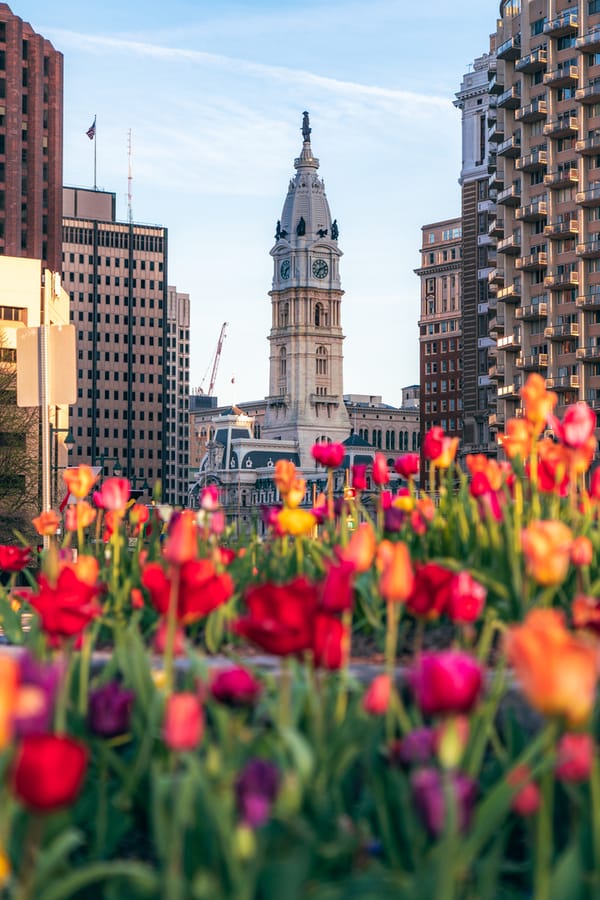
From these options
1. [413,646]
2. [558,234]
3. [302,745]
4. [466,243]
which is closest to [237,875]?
[302,745]

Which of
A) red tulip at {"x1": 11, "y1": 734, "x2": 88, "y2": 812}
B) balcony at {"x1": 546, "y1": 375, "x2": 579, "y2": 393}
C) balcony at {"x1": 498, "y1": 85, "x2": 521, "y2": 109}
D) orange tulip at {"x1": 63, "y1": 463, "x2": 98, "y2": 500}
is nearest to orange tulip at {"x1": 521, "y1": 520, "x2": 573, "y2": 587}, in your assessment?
red tulip at {"x1": 11, "y1": 734, "x2": 88, "y2": 812}

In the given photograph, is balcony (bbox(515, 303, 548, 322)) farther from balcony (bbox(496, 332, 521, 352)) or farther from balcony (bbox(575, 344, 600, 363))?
balcony (bbox(575, 344, 600, 363))

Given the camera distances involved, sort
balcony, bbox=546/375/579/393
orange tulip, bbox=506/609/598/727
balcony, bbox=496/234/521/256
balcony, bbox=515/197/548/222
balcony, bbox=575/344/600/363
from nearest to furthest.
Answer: orange tulip, bbox=506/609/598/727 → balcony, bbox=575/344/600/363 → balcony, bbox=546/375/579/393 → balcony, bbox=515/197/548/222 → balcony, bbox=496/234/521/256

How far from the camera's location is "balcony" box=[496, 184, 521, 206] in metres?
104

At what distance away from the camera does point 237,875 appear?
10.9 feet

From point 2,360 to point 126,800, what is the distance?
6992cm

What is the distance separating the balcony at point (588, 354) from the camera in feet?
307

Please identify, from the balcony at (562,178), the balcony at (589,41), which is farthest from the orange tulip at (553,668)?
the balcony at (562,178)

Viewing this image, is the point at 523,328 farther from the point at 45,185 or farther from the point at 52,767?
the point at 52,767

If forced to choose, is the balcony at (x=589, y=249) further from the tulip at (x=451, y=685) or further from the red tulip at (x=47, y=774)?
A: the red tulip at (x=47, y=774)

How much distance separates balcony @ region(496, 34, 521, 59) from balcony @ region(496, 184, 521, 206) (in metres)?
9.17

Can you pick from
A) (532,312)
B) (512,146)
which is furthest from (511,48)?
(532,312)

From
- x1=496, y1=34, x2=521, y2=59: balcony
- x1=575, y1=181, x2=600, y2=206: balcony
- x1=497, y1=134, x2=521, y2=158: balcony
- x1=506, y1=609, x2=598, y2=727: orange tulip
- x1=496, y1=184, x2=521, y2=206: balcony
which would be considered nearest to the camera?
x1=506, y1=609, x2=598, y2=727: orange tulip

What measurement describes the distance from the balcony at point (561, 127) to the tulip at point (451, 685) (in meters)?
96.8
